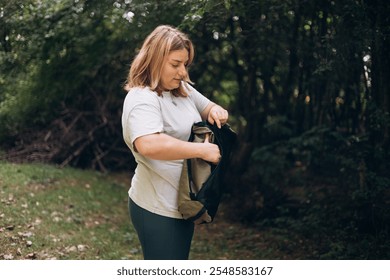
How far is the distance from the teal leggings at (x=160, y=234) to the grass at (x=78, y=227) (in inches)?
84.8

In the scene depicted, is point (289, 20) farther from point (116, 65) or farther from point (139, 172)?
point (139, 172)

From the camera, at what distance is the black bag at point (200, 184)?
249 centimetres

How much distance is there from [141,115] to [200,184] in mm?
480

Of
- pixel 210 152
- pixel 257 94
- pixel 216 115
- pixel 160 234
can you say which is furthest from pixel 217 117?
pixel 257 94

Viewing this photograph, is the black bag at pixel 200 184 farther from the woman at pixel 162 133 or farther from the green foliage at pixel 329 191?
the green foliage at pixel 329 191

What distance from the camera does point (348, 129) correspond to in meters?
6.51

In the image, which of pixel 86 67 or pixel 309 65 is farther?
pixel 86 67

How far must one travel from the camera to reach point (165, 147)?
231cm

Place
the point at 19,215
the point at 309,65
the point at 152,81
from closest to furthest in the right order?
the point at 152,81, the point at 19,215, the point at 309,65

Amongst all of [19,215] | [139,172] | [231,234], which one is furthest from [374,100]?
[19,215]

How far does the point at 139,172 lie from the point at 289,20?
386 cm

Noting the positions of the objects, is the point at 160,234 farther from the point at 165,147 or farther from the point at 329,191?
the point at 329,191

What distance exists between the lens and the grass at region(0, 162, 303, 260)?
4.69 meters

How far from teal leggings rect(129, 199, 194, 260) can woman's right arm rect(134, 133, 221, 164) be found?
0.36 metres
